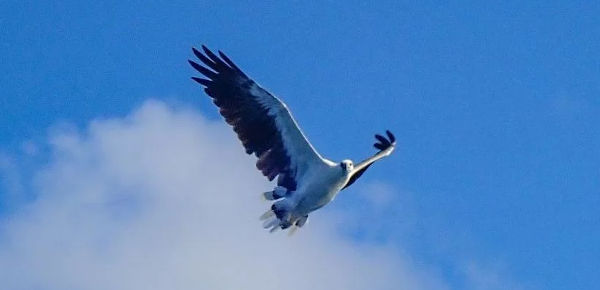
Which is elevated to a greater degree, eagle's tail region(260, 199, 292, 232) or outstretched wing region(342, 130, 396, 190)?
outstretched wing region(342, 130, 396, 190)

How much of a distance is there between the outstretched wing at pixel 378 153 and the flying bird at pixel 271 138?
12 centimetres

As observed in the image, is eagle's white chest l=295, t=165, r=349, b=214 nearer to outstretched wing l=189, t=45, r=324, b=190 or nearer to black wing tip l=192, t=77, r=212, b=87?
outstretched wing l=189, t=45, r=324, b=190

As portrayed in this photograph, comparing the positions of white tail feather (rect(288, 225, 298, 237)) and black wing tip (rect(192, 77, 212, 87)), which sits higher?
black wing tip (rect(192, 77, 212, 87))

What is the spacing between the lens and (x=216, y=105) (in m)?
27.8

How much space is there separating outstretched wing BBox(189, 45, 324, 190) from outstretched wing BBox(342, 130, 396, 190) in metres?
1.05

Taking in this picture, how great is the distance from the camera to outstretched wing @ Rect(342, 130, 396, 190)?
28186 millimetres

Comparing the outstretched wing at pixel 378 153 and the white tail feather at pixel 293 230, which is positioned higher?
the outstretched wing at pixel 378 153

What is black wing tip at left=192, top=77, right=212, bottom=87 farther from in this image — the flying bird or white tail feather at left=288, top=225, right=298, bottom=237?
white tail feather at left=288, top=225, right=298, bottom=237

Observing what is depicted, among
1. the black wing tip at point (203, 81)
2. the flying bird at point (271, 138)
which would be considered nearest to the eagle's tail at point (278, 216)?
the flying bird at point (271, 138)

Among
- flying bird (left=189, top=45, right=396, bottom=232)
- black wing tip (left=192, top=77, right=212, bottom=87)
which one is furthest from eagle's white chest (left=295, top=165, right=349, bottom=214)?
black wing tip (left=192, top=77, right=212, bottom=87)

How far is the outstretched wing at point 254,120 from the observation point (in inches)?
1089

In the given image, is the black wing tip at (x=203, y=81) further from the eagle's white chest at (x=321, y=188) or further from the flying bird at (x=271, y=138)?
the eagle's white chest at (x=321, y=188)

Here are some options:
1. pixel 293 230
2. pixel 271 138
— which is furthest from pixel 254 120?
pixel 293 230

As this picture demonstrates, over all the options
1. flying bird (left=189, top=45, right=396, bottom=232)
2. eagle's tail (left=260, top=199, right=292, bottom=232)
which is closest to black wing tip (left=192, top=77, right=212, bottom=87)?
flying bird (left=189, top=45, right=396, bottom=232)
